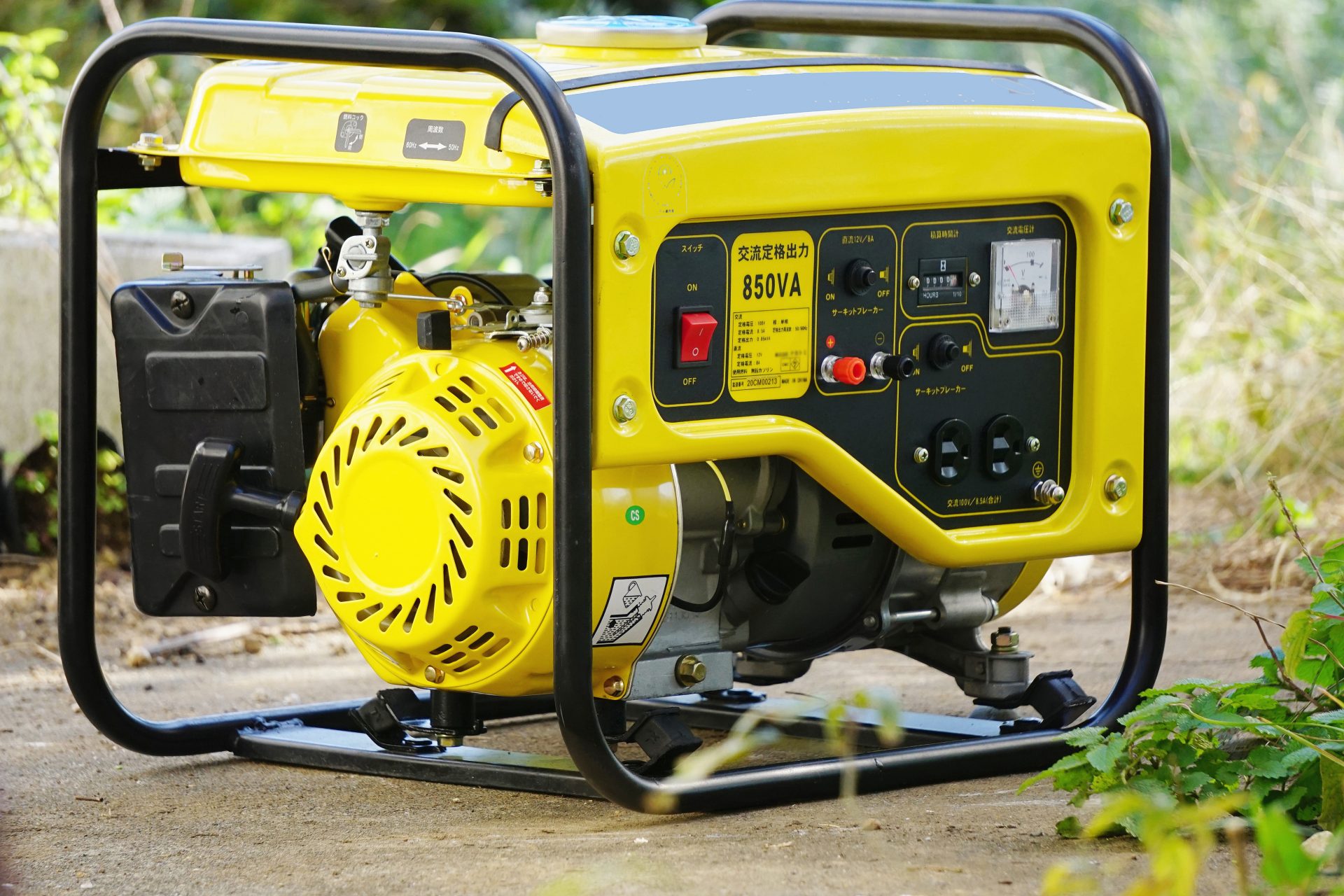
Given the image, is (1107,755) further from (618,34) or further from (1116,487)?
(618,34)

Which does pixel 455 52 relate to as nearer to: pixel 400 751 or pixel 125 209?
pixel 400 751

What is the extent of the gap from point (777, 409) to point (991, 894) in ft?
2.85

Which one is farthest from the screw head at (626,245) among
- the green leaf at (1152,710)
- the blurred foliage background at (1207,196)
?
the blurred foliage background at (1207,196)

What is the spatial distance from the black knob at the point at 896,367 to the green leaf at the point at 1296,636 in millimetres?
723

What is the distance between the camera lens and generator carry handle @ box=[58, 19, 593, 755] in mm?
2758

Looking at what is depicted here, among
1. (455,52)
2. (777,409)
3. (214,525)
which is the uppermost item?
(455,52)

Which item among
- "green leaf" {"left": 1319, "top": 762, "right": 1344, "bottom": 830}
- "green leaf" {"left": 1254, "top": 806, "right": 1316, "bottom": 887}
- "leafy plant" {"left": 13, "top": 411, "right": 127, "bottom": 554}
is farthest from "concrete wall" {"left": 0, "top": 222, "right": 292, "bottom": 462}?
"green leaf" {"left": 1254, "top": 806, "right": 1316, "bottom": 887}

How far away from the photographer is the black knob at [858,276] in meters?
3.12

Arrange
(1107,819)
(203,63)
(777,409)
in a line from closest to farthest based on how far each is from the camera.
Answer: (1107,819), (777,409), (203,63)

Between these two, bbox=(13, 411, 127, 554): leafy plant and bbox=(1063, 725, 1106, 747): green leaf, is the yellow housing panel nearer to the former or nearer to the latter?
bbox=(1063, 725, 1106, 747): green leaf

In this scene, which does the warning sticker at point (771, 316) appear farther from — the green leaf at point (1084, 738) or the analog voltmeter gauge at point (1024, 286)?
the green leaf at point (1084, 738)

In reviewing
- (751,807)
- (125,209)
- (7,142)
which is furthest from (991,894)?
A: (7,142)

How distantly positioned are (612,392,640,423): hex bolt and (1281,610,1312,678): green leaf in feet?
3.38

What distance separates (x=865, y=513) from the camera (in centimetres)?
320
